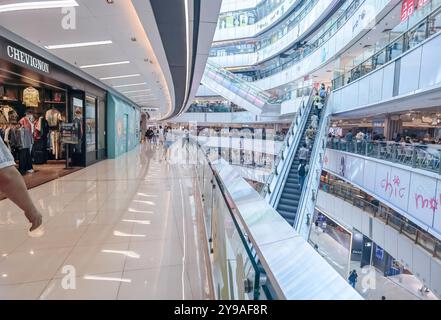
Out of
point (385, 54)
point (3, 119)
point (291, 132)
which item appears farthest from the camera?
point (291, 132)

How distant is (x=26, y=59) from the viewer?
17.8ft

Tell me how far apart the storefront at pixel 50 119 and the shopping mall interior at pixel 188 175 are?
47mm

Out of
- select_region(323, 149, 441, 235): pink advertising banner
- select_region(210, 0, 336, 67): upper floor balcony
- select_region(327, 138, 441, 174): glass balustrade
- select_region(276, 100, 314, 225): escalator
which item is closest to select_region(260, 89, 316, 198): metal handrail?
select_region(276, 100, 314, 225): escalator

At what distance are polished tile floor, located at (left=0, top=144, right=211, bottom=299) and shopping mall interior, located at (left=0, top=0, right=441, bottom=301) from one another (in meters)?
0.02

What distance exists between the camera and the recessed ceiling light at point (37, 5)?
3566mm

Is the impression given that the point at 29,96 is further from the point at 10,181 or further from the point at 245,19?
the point at 245,19

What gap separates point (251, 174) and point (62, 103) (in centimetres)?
1336

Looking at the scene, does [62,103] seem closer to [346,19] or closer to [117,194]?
[117,194]

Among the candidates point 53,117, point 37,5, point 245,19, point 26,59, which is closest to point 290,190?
point 53,117

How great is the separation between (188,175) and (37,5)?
17.8 ft

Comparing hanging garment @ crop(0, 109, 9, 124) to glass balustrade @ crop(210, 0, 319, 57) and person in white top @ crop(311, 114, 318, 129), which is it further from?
glass balustrade @ crop(210, 0, 319, 57)

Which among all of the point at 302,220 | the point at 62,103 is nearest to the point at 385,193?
the point at 302,220

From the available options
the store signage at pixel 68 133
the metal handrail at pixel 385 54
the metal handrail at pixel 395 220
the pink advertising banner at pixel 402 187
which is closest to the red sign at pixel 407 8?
the metal handrail at pixel 385 54
